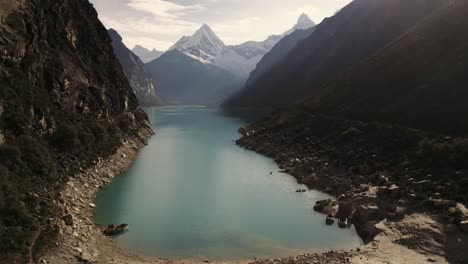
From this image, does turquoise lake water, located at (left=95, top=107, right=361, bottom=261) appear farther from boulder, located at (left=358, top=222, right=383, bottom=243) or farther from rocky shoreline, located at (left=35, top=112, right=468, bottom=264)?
rocky shoreline, located at (left=35, top=112, right=468, bottom=264)

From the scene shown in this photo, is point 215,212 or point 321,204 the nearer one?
point 215,212

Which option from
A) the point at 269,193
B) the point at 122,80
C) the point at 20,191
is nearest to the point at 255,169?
the point at 269,193

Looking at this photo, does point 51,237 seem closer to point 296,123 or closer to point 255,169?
point 255,169

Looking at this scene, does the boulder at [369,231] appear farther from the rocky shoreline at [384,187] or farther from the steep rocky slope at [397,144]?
the steep rocky slope at [397,144]

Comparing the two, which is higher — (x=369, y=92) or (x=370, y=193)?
(x=369, y=92)

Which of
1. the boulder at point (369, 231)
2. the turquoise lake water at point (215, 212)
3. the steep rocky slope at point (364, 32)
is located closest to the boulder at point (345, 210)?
the turquoise lake water at point (215, 212)

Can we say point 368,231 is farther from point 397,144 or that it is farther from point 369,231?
point 397,144

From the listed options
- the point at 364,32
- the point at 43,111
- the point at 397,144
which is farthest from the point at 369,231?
the point at 364,32
